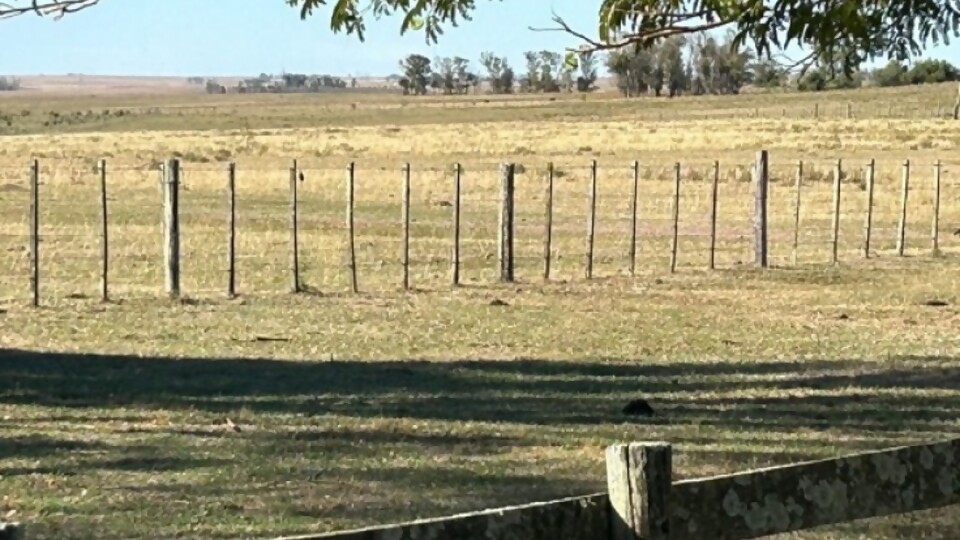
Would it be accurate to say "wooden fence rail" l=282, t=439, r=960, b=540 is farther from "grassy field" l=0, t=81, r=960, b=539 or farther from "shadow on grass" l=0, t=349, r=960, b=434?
"shadow on grass" l=0, t=349, r=960, b=434

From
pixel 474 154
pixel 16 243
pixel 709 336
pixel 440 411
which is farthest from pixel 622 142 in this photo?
pixel 440 411

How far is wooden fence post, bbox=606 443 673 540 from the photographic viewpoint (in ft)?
12.2

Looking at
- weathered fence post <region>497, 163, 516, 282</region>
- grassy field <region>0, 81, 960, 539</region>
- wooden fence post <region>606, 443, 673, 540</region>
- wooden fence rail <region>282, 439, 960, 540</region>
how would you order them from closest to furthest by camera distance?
wooden fence rail <region>282, 439, 960, 540</region> → wooden fence post <region>606, 443, 673, 540</region> → grassy field <region>0, 81, 960, 539</region> → weathered fence post <region>497, 163, 516, 282</region>

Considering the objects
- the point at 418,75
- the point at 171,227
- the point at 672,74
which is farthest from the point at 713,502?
A: the point at 418,75

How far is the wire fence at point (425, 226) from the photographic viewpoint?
21484 mm

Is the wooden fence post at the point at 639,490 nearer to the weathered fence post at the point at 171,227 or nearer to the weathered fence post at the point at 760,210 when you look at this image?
the weathered fence post at the point at 171,227

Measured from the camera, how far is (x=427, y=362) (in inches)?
562

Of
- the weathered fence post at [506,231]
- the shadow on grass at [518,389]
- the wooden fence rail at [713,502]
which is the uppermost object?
the wooden fence rail at [713,502]

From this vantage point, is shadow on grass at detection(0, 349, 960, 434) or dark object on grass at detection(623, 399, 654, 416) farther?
shadow on grass at detection(0, 349, 960, 434)

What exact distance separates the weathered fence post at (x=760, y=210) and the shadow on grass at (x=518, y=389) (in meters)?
8.67

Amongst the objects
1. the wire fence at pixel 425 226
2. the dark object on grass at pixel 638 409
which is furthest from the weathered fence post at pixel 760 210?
the dark object on grass at pixel 638 409

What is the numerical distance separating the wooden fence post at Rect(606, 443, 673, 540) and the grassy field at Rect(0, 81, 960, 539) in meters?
4.19

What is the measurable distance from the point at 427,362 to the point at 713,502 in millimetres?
10365

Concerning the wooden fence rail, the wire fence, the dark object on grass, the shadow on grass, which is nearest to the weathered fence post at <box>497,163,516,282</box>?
the wire fence
